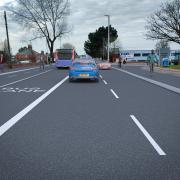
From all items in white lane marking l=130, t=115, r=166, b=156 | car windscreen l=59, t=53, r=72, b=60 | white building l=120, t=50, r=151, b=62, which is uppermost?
car windscreen l=59, t=53, r=72, b=60

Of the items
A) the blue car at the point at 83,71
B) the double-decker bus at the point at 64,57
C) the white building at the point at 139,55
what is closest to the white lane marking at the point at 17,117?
the blue car at the point at 83,71

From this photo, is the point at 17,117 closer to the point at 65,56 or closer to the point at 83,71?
the point at 83,71

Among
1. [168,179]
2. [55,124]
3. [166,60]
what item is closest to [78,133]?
[55,124]

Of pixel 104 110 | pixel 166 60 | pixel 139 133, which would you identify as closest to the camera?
pixel 139 133

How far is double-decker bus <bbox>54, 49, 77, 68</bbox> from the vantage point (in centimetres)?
4181

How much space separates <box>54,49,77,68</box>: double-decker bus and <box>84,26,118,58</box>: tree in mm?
56655

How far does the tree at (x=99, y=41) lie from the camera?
Result: 3976 inches

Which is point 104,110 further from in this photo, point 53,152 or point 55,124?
point 53,152

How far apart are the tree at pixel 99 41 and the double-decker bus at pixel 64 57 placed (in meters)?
56.7

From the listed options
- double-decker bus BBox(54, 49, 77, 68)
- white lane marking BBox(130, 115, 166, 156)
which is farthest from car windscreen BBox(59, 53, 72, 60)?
white lane marking BBox(130, 115, 166, 156)

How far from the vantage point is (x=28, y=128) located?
7336mm

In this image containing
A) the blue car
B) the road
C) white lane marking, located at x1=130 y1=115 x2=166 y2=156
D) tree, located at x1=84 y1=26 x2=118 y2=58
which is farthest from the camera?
tree, located at x1=84 y1=26 x2=118 y2=58

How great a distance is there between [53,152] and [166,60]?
3783 cm

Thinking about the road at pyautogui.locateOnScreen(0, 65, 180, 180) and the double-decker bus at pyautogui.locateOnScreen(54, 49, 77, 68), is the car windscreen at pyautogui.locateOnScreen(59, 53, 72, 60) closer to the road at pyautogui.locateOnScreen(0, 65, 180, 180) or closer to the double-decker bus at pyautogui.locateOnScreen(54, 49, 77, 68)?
the double-decker bus at pyautogui.locateOnScreen(54, 49, 77, 68)
